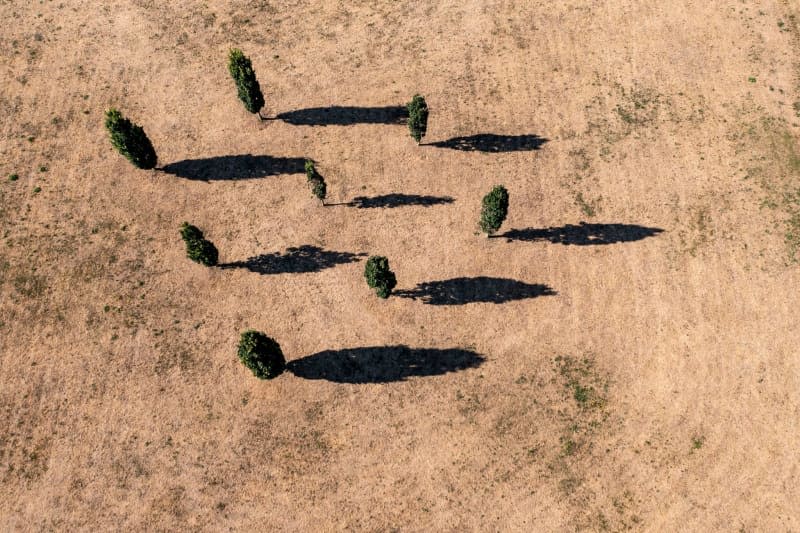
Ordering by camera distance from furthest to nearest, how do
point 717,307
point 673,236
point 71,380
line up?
1. point 673,236
2. point 717,307
3. point 71,380

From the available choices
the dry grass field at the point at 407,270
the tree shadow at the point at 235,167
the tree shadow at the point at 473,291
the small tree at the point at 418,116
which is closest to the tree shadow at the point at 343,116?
the dry grass field at the point at 407,270

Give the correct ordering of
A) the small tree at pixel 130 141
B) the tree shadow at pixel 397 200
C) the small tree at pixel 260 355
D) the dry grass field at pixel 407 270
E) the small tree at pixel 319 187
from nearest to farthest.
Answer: the small tree at pixel 260 355, the dry grass field at pixel 407 270, the small tree at pixel 130 141, the small tree at pixel 319 187, the tree shadow at pixel 397 200

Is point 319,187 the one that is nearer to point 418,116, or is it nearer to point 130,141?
point 418,116

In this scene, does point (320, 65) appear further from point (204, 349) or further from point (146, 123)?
point (204, 349)

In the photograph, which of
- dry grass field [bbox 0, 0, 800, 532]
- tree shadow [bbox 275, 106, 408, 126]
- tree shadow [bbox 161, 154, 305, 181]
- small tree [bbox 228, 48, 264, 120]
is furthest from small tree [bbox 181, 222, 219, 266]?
tree shadow [bbox 275, 106, 408, 126]

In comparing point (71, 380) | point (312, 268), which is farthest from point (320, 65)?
point (71, 380)

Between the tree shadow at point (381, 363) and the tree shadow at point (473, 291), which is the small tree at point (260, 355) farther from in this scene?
the tree shadow at point (473, 291)

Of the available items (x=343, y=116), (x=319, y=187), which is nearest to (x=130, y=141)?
(x=319, y=187)
